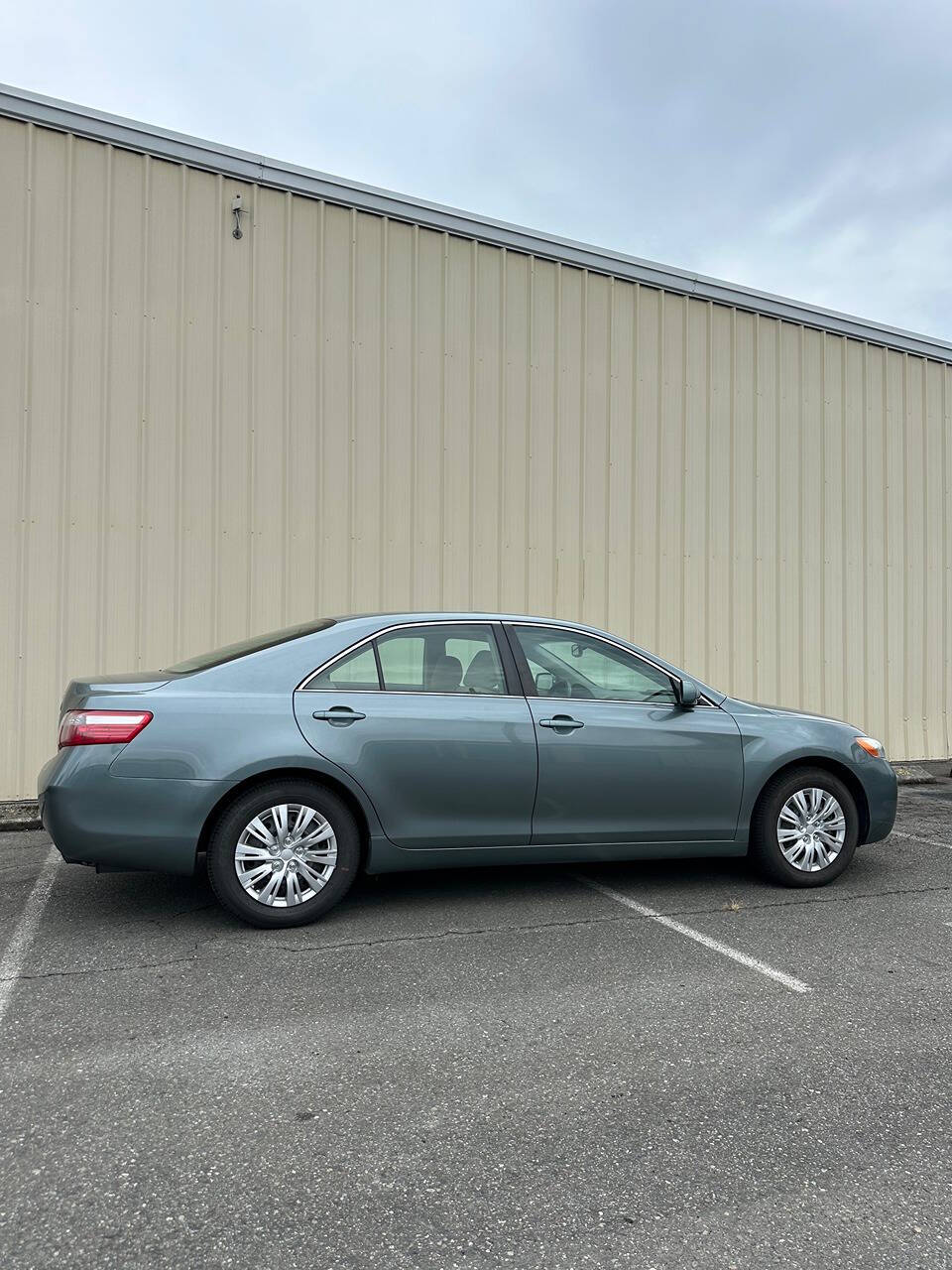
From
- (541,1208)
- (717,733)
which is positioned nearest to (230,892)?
(541,1208)

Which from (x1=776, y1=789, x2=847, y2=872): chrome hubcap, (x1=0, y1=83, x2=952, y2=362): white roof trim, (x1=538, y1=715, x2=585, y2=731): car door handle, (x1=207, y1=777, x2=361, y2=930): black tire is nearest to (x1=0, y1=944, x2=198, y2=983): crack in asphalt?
(x1=207, y1=777, x2=361, y2=930): black tire

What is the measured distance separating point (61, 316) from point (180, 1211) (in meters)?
7.34

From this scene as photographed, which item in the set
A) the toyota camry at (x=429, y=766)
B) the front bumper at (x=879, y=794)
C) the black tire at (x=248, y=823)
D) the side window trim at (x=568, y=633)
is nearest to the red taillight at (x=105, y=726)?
the toyota camry at (x=429, y=766)

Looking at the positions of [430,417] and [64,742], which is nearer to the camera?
[64,742]

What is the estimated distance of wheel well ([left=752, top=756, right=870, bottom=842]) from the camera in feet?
17.3

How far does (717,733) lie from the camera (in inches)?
203

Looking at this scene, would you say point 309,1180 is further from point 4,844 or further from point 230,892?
point 4,844

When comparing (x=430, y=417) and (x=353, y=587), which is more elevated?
(x=430, y=417)

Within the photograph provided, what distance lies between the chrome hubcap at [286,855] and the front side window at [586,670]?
1409 millimetres

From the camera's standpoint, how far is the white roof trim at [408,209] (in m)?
7.59

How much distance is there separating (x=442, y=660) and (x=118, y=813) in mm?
1751

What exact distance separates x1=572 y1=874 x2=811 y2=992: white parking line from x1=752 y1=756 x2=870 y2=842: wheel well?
92 centimetres

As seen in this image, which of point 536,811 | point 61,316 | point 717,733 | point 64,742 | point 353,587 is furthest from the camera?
point 353,587

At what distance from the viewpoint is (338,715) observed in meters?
4.53
